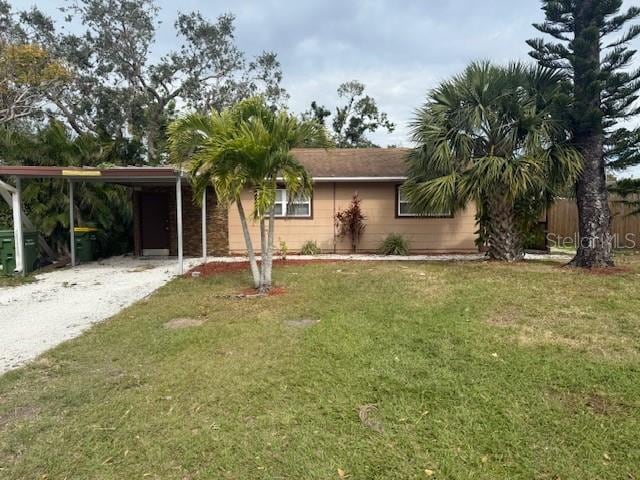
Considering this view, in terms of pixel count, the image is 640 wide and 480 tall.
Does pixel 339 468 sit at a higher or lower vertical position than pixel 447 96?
lower

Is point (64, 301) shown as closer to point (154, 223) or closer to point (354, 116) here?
point (154, 223)

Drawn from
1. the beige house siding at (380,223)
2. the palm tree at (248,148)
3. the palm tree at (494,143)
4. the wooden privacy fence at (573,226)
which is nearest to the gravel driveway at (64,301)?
the palm tree at (248,148)

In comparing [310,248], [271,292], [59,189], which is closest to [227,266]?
[310,248]

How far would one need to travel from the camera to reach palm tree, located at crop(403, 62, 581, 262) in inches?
352

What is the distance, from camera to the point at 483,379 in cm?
373

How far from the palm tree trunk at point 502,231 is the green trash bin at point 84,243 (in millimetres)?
11151

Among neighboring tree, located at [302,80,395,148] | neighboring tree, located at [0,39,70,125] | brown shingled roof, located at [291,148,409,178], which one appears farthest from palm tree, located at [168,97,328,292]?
neighboring tree, located at [302,80,395,148]

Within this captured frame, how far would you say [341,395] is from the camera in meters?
3.50

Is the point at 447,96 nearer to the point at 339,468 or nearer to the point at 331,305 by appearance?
the point at 331,305

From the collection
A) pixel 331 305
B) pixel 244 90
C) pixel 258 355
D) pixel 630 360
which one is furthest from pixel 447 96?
pixel 244 90

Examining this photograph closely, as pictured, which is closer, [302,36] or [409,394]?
[409,394]

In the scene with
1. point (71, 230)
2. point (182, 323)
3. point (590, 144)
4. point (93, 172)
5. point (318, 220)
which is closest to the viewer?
point (182, 323)

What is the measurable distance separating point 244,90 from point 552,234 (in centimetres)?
1828

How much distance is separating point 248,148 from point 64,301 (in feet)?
14.2
